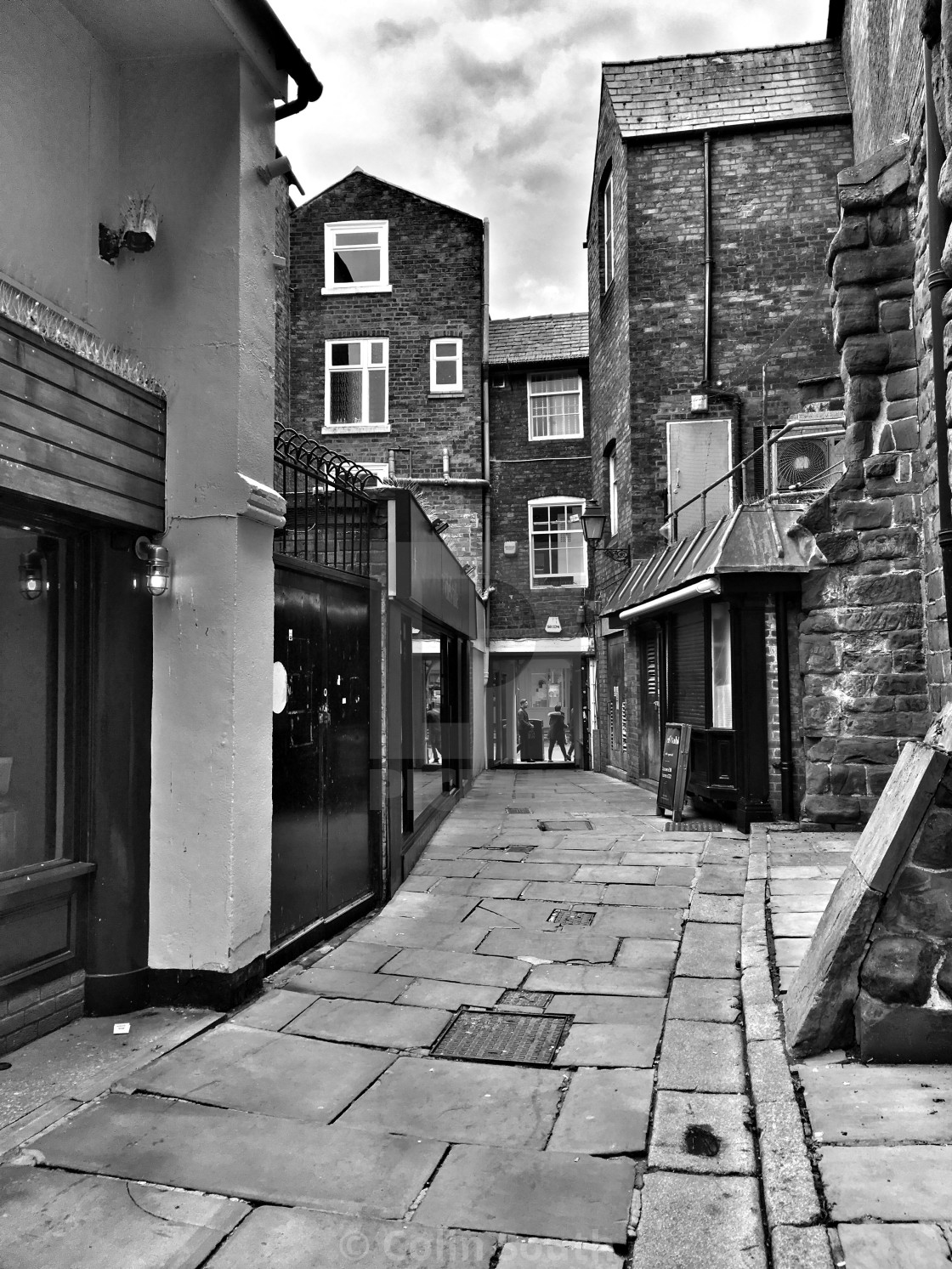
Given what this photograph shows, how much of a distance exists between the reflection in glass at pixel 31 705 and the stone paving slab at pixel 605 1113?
8.62 feet

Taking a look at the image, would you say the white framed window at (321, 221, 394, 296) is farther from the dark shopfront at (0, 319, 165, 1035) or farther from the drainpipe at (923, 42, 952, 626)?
the dark shopfront at (0, 319, 165, 1035)

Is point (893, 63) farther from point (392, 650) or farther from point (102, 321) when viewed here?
point (102, 321)

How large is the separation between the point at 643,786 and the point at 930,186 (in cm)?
1052

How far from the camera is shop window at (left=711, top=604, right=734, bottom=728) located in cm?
1051

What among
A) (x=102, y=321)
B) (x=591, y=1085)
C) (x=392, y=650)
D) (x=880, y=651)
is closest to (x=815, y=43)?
(x=880, y=651)

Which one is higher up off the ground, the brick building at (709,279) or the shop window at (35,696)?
the brick building at (709,279)

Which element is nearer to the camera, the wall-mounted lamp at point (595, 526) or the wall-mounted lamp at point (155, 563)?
the wall-mounted lamp at point (155, 563)

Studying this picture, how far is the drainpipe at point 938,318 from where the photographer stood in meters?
5.19

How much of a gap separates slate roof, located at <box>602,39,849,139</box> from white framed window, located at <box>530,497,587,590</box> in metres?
7.22

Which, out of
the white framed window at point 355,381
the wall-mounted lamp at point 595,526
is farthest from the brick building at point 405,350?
the wall-mounted lamp at point 595,526

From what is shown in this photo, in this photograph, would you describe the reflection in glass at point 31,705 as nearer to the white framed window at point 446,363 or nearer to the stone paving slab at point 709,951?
the stone paving slab at point 709,951

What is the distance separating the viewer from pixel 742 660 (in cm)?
1017

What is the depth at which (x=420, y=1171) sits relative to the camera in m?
3.04

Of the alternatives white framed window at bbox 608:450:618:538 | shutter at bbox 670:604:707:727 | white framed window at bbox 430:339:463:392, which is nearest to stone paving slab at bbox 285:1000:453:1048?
shutter at bbox 670:604:707:727
